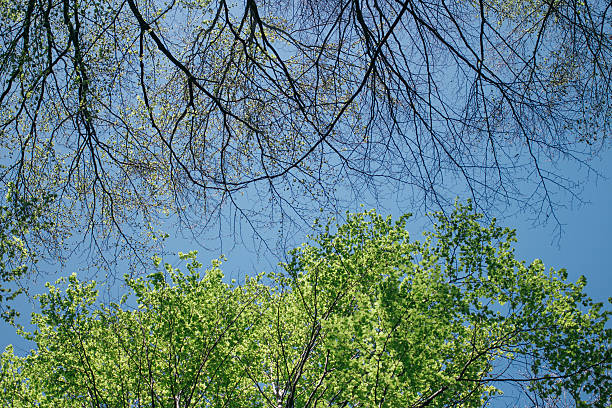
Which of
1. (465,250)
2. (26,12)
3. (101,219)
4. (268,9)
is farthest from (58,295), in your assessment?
(465,250)

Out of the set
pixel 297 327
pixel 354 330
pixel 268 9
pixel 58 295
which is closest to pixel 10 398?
pixel 58 295

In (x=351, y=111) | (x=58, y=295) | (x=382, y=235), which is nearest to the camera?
(x=351, y=111)

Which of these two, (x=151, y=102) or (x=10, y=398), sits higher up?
(x=151, y=102)

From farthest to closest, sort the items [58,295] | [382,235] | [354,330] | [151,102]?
[382,235] → [58,295] → [354,330] → [151,102]

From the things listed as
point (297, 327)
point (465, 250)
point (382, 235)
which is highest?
point (382, 235)

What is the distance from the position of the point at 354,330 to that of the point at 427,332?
1.45 meters

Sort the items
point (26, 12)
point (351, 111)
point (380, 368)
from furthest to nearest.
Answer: point (380, 368) → point (351, 111) → point (26, 12)

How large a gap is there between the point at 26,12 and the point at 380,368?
7.34 metres

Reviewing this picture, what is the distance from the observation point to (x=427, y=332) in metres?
8.68

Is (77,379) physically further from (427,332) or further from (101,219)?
(427,332)

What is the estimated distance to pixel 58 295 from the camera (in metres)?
10.2

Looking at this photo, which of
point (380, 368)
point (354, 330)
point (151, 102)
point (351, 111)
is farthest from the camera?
point (354, 330)

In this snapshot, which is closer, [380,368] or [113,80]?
[113,80]

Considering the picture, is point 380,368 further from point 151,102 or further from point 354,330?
point 151,102
